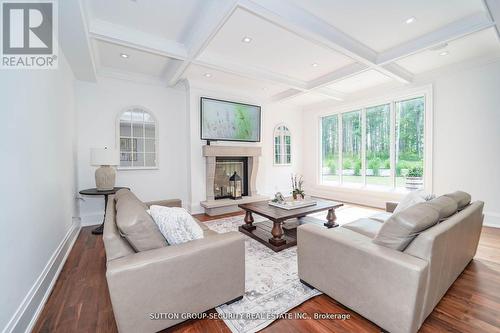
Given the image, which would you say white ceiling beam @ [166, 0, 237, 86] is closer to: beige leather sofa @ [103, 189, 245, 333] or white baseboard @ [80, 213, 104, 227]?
beige leather sofa @ [103, 189, 245, 333]

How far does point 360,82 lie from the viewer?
16.2 ft

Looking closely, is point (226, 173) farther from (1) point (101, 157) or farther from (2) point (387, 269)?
(2) point (387, 269)

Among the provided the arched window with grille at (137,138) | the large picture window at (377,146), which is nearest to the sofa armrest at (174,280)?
the arched window with grille at (137,138)

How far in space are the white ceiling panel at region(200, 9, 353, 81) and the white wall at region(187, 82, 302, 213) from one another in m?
1.32

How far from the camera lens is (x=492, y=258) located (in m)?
2.59

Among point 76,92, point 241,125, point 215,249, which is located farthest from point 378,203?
point 76,92

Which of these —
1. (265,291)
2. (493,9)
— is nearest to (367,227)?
(265,291)

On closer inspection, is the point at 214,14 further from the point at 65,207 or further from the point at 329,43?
the point at 65,207

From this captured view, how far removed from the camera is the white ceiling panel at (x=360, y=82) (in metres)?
4.53

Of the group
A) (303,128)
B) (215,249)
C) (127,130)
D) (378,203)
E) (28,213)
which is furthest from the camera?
(303,128)

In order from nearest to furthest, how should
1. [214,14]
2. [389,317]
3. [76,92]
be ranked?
[389,317] < [214,14] < [76,92]

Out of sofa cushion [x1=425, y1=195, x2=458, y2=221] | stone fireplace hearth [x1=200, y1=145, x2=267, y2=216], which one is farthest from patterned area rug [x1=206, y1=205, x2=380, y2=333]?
stone fireplace hearth [x1=200, y1=145, x2=267, y2=216]

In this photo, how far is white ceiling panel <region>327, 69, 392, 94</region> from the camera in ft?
14.9

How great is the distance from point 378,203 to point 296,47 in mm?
3986
